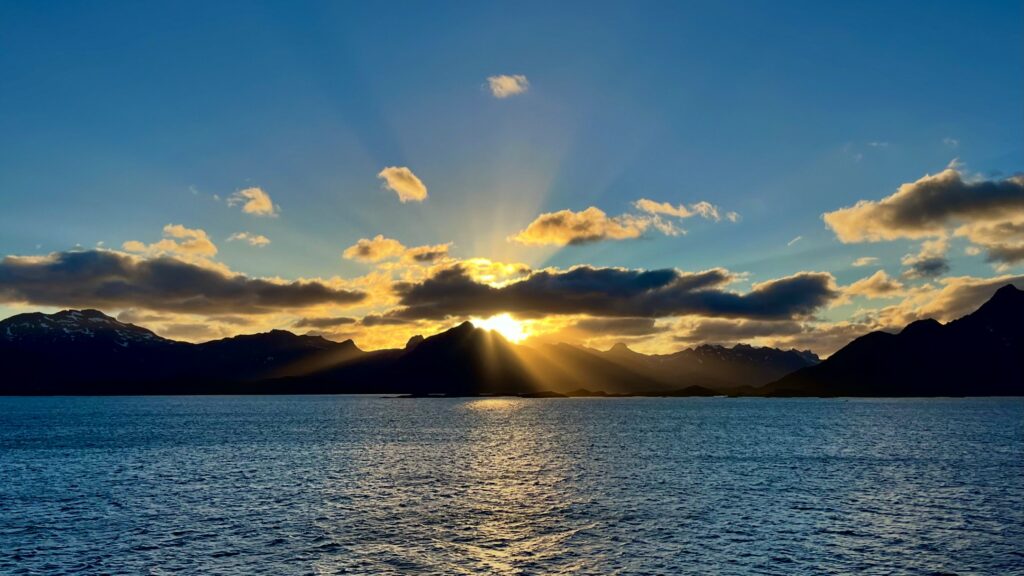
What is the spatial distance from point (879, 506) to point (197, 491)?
8054 centimetres

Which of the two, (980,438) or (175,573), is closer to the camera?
(175,573)

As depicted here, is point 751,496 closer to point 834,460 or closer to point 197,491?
point 834,460

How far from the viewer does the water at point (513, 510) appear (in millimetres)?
52000

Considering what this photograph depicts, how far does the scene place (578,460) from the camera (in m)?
120

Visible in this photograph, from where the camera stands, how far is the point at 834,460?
387ft

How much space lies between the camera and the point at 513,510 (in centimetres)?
7219

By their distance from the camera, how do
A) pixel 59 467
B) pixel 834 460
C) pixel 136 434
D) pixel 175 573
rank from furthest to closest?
pixel 136 434
pixel 834 460
pixel 59 467
pixel 175 573

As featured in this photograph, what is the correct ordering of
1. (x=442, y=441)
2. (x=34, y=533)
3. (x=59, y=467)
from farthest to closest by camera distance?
(x=442, y=441), (x=59, y=467), (x=34, y=533)

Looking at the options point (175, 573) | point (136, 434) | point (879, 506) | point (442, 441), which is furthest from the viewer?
point (136, 434)

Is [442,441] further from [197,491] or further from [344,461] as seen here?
[197,491]

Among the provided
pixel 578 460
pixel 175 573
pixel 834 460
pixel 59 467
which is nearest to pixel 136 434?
pixel 59 467

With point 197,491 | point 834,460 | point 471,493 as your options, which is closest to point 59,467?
point 197,491

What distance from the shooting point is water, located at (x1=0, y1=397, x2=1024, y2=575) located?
5200 cm

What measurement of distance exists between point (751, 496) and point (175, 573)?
205 ft
